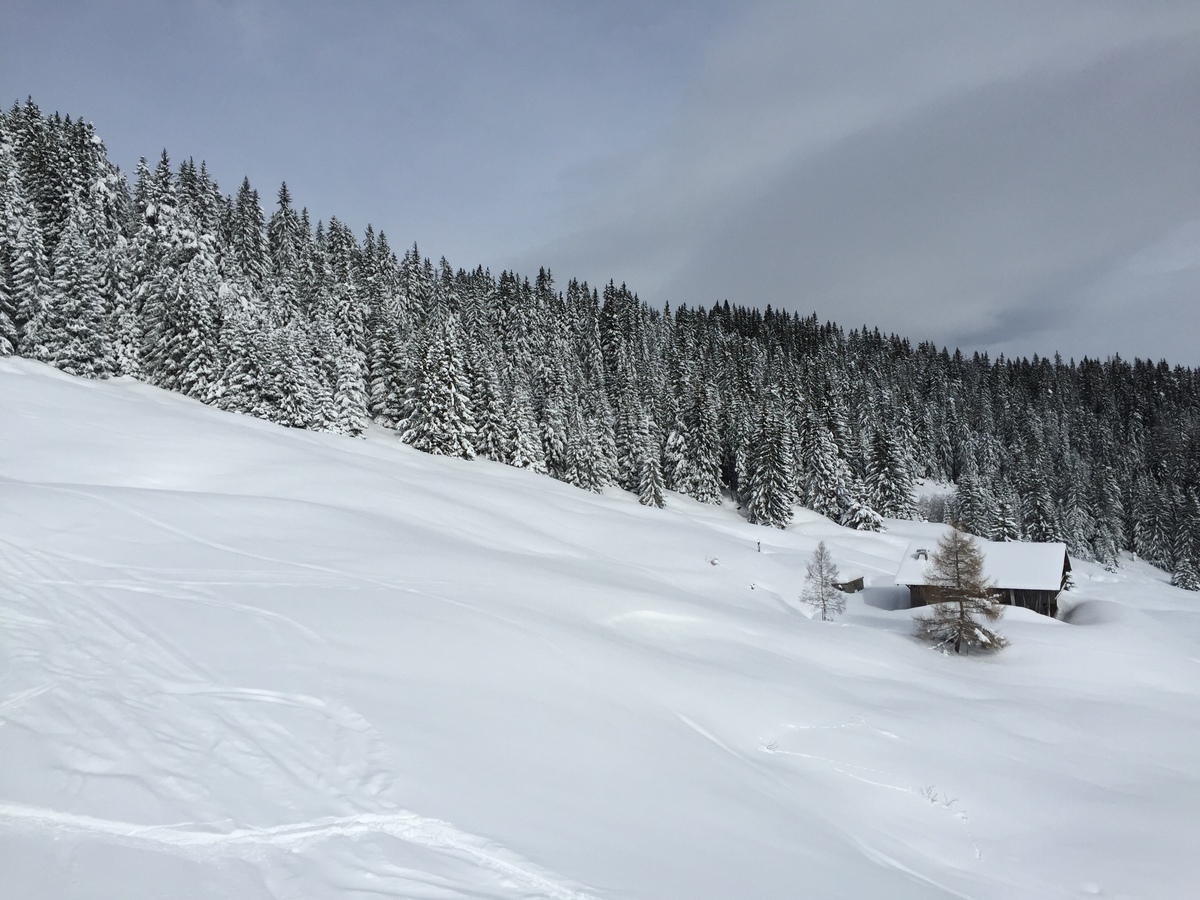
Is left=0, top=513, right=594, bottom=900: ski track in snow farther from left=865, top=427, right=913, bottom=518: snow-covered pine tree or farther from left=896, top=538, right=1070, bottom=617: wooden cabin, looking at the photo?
left=865, top=427, right=913, bottom=518: snow-covered pine tree

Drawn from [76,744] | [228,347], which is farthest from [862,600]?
[228,347]

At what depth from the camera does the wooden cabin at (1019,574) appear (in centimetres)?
3934

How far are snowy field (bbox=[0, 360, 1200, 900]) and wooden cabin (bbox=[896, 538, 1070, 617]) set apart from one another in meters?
16.8

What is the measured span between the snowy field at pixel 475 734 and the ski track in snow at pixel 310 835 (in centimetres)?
3

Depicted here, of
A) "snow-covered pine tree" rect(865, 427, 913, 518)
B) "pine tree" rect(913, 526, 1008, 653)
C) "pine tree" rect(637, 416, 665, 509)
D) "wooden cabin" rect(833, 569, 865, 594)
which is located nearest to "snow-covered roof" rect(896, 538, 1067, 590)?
"wooden cabin" rect(833, 569, 865, 594)

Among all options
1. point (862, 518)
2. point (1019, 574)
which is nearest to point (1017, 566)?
point (1019, 574)

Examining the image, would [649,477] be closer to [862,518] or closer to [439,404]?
[862,518]

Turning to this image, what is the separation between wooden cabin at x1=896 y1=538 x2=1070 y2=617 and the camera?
39344 millimetres

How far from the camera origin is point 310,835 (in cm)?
531

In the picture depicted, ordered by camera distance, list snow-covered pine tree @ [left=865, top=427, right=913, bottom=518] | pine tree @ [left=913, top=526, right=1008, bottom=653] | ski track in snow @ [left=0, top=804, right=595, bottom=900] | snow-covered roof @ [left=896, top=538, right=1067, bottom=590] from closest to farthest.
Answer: ski track in snow @ [left=0, top=804, right=595, bottom=900] < pine tree @ [left=913, top=526, right=1008, bottom=653] < snow-covered roof @ [left=896, top=538, right=1067, bottom=590] < snow-covered pine tree @ [left=865, top=427, right=913, bottom=518]

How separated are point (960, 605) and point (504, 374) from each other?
57.6 m

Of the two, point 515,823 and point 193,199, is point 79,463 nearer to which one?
point 515,823

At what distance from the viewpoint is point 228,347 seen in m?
45.8

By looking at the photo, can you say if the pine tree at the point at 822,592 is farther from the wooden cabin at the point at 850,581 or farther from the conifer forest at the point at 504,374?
the conifer forest at the point at 504,374
